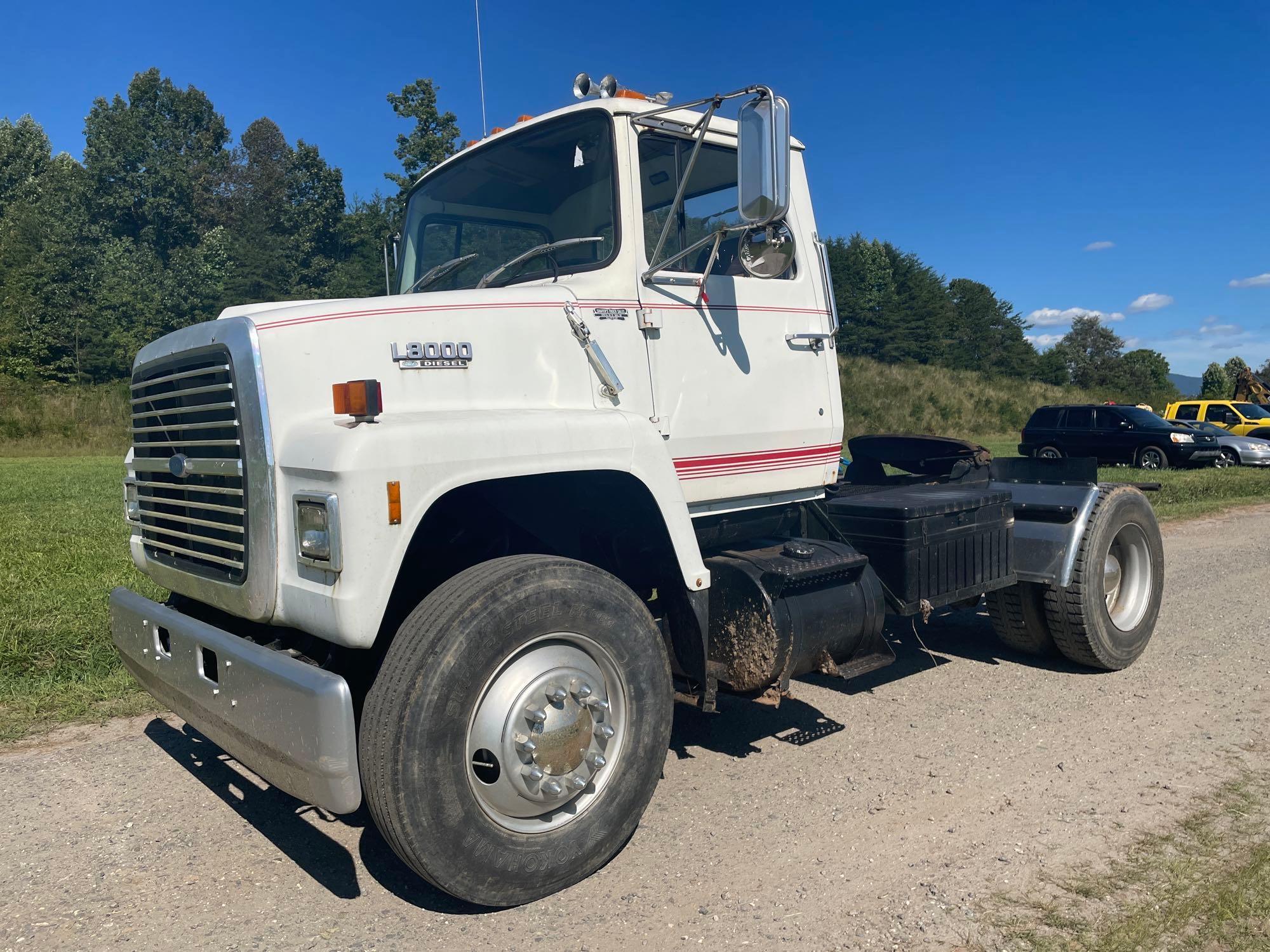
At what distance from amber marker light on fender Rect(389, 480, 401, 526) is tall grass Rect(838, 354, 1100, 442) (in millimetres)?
37059

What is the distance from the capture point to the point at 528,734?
292 cm

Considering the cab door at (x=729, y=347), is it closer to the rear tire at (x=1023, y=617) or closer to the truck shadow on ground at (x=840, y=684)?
the truck shadow on ground at (x=840, y=684)

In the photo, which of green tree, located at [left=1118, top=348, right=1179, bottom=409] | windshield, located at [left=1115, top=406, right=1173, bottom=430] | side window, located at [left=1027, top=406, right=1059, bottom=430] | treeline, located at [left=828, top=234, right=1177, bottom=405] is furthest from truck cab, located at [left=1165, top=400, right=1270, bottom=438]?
green tree, located at [left=1118, top=348, right=1179, bottom=409]

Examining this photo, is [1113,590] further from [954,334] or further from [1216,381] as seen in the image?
[1216,381]

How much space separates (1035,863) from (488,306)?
2805mm

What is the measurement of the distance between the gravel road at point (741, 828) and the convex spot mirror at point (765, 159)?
7.74 feet

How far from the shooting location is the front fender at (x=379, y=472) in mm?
2631

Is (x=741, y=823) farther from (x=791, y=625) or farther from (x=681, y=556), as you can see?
(x=681, y=556)

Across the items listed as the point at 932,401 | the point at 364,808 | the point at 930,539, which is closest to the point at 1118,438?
the point at 932,401

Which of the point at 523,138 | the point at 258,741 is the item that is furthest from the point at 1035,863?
the point at 523,138

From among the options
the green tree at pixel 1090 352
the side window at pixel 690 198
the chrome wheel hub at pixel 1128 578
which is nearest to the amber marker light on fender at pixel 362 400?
the side window at pixel 690 198

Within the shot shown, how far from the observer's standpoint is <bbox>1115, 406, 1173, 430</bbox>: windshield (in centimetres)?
2355

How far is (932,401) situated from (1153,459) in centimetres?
2009

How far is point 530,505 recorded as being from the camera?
11.4 ft
